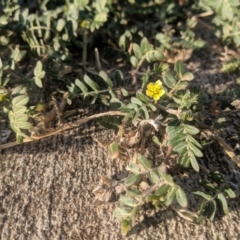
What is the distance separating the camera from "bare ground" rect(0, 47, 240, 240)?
1.47 metres

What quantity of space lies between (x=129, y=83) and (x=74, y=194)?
0.68 meters

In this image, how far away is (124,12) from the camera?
2289 mm

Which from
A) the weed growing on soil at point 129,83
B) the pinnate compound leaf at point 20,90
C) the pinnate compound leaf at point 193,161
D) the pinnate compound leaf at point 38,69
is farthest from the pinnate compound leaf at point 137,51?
the pinnate compound leaf at point 193,161

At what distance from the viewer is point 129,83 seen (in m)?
2.10

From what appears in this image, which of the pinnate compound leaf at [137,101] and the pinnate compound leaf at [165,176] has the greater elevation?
the pinnate compound leaf at [137,101]

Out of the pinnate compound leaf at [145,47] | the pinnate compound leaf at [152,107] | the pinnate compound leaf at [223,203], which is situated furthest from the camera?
the pinnate compound leaf at [145,47]

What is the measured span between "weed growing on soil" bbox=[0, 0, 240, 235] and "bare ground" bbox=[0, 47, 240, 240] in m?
0.04

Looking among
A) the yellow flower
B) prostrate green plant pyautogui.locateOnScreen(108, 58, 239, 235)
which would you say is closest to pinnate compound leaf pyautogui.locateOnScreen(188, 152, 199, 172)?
prostrate green plant pyautogui.locateOnScreen(108, 58, 239, 235)

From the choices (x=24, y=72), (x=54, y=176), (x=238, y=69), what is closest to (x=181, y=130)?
(x=54, y=176)

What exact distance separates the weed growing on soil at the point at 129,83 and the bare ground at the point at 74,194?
38 mm

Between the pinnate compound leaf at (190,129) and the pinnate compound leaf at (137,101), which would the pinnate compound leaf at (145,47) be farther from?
the pinnate compound leaf at (190,129)

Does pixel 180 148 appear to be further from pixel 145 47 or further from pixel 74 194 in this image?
pixel 145 47

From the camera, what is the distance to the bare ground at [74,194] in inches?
57.7

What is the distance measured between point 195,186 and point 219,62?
854 mm
